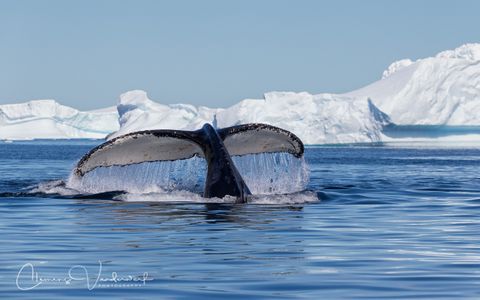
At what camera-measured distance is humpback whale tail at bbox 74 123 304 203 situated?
12438 mm

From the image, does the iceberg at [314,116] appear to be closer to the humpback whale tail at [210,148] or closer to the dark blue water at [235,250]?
the humpback whale tail at [210,148]

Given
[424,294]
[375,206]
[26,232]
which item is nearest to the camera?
[424,294]

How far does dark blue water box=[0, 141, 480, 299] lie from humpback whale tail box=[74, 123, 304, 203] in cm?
49

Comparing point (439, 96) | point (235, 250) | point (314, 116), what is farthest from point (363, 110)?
point (235, 250)

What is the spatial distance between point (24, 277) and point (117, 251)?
59.5 inches

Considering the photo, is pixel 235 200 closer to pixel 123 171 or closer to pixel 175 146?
pixel 175 146

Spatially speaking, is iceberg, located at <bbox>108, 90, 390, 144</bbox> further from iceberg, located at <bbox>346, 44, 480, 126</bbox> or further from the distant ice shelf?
iceberg, located at <bbox>346, 44, 480, 126</bbox>

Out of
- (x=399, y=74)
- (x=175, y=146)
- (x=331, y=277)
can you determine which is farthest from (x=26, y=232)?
(x=399, y=74)

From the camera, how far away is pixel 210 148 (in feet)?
43.3

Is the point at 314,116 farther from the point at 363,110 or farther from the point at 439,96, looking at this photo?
the point at 439,96

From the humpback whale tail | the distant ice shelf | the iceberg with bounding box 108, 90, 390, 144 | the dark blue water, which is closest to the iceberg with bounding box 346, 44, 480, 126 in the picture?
the distant ice shelf

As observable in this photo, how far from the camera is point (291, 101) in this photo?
7969cm

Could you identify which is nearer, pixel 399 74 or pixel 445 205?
pixel 445 205

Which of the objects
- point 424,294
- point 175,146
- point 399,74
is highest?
point 399,74
